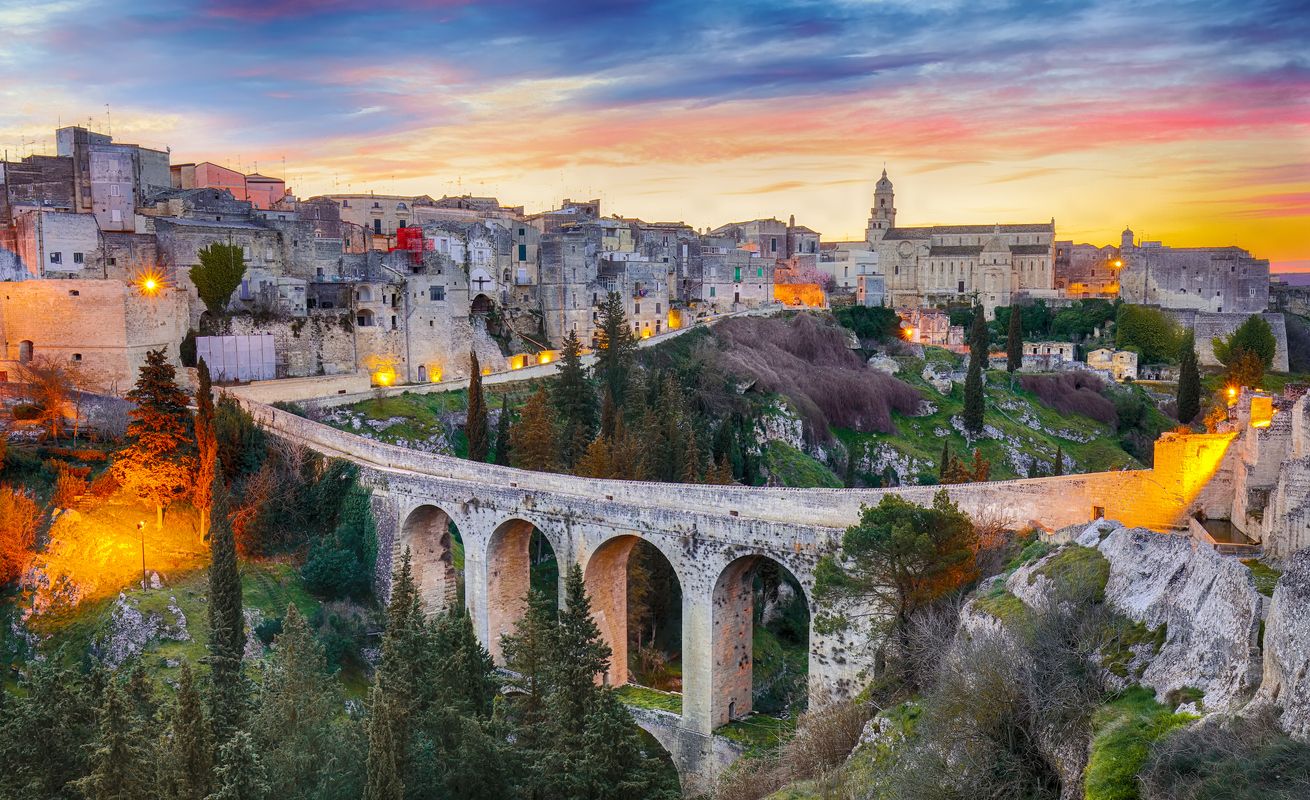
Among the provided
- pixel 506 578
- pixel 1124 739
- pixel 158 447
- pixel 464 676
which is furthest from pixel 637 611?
pixel 1124 739

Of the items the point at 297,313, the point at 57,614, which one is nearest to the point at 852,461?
the point at 297,313

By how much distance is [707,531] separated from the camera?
23.1 meters

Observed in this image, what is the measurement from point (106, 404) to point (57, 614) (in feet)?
35.9

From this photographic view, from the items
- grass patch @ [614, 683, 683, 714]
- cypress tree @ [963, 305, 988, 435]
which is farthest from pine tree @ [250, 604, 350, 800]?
cypress tree @ [963, 305, 988, 435]

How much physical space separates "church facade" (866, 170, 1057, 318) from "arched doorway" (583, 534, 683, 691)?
52.7m

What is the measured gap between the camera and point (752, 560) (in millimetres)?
23281

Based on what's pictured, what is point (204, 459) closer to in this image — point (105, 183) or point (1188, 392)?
point (105, 183)

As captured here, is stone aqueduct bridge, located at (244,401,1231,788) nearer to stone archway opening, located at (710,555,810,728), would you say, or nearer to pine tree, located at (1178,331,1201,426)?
stone archway opening, located at (710,555,810,728)

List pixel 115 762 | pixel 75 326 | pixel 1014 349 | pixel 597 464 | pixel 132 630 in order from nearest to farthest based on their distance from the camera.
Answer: pixel 115 762
pixel 132 630
pixel 597 464
pixel 75 326
pixel 1014 349

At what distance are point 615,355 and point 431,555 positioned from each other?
16880 millimetres

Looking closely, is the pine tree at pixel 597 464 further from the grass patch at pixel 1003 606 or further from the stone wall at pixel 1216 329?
the stone wall at pixel 1216 329

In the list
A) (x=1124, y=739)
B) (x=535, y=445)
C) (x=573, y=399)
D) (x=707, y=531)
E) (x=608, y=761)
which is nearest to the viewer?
(x=1124, y=739)

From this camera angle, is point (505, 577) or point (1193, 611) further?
point (505, 577)

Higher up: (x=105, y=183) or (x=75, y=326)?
(x=105, y=183)
